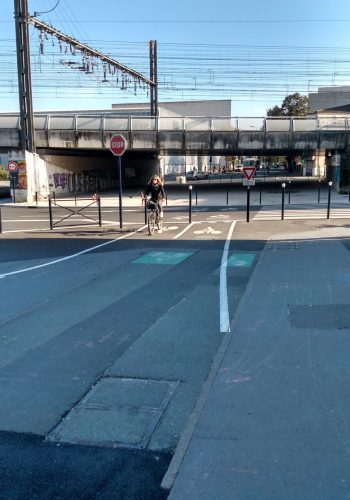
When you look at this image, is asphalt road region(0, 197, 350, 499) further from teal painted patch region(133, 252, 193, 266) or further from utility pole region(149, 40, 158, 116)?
utility pole region(149, 40, 158, 116)

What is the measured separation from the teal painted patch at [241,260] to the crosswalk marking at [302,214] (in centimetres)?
798

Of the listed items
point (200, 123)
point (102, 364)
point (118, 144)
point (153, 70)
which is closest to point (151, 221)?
point (118, 144)

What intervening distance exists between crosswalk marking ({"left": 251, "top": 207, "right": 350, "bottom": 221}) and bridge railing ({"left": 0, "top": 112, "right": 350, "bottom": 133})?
43.1 feet

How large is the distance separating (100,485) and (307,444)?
1.44 meters

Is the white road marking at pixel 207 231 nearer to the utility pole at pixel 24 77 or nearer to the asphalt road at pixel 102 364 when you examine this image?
the asphalt road at pixel 102 364

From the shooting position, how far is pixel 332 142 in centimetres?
3472

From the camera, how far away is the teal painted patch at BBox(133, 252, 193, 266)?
11.1m

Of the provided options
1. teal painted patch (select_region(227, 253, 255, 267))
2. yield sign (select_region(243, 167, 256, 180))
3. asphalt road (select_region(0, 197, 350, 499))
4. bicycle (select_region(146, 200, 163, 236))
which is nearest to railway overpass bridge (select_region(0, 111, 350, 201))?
yield sign (select_region(243, 167, 256, 180))

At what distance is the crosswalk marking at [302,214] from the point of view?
1984 cm

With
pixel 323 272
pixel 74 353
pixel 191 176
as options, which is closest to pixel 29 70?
pixel 323 272

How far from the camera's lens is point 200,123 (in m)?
35.2

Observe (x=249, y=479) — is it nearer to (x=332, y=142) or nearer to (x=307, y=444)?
(x=307, y=444)

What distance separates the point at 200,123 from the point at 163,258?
2548 cm

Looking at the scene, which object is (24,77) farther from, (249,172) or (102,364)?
(102,364)
